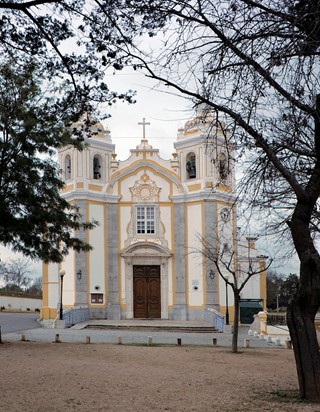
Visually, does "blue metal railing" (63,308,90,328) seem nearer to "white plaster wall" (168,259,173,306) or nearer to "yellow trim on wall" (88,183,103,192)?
"white plaster wall" (168,259,173,306)

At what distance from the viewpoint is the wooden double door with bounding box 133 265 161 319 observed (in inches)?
1421

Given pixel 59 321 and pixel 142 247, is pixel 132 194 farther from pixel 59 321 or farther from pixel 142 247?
pixel 59 321

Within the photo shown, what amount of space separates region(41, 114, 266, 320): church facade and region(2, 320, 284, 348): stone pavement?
2.09 m

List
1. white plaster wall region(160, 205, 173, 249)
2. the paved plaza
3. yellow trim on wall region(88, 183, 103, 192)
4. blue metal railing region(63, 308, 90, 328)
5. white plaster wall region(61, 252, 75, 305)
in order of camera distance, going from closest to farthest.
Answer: the paved plaza → blue metal railing region(63, 308, 90, 328) → white plaster wall region(61, 252, 75, 305) → yellow trim on wall region(88, 183, 103, 192) → white plaster wall region(160, 205, 173, 249)

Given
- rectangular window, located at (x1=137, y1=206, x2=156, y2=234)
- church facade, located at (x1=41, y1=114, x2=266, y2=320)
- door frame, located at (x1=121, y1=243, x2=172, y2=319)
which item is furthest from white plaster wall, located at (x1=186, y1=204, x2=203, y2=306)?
rectangular window, located at (x1=137, y1=206, x2=156, y2=234)

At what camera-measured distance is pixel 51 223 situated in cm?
2098

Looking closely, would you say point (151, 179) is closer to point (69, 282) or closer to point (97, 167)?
point (97, 167)

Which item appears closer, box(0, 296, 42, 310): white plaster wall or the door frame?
the door frame

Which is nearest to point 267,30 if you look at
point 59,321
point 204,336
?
point 204,336

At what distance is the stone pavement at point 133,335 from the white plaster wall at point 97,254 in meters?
2.44

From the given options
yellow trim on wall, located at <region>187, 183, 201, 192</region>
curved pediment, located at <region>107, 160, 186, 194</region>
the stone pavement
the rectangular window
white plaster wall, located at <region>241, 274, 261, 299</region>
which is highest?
curved pediment, located at <region>107, 160, 186, 194</region>

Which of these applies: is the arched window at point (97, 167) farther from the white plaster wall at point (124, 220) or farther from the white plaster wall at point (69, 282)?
the white plaster wall at point (69, 282)

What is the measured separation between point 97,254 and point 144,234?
2.94 m

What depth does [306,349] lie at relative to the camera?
987cm
